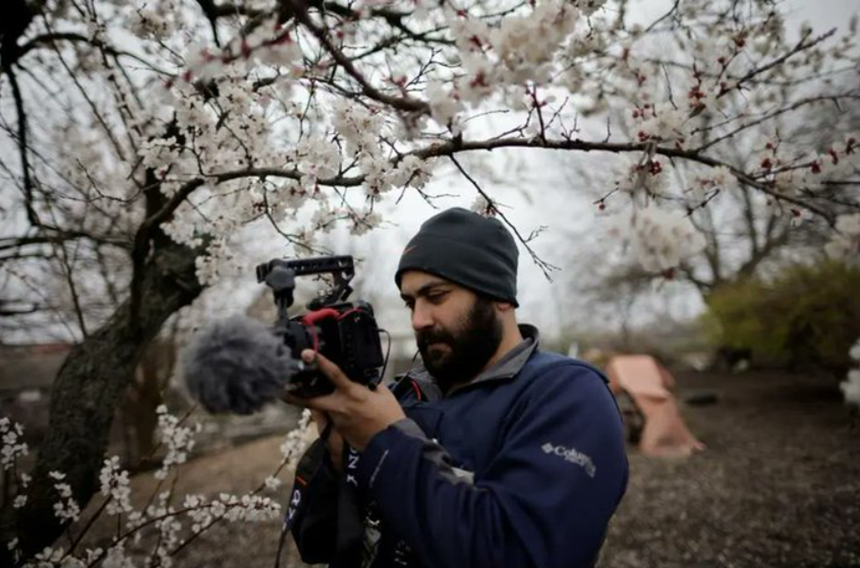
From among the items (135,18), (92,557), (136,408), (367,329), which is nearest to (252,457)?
(136,408)

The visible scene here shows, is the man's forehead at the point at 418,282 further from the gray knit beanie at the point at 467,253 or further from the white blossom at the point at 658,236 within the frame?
the white blossom at the point at 658,236

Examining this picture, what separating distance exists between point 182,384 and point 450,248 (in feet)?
2.91

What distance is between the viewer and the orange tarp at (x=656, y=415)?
8.00 m

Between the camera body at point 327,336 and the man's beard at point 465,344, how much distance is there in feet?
1.02

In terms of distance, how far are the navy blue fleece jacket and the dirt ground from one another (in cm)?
381

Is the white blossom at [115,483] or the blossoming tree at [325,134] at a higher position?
the blossoming tree at [325,134]

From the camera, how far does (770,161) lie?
71.7 inches

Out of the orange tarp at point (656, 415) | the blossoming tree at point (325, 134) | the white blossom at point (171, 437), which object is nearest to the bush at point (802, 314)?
the orange tarp at point (656, 415)

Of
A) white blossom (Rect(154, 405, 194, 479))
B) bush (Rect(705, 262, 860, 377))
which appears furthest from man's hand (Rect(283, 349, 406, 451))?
bush (Rect(705, 262, 860, 377))

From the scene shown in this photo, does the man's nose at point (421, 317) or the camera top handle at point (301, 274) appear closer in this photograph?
the camera top handle at point (301, 274)

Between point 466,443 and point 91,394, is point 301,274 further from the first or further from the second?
point 91,394

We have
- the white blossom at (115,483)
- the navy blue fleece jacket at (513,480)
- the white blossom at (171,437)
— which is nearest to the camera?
the navy blue fleece jacket at (513,480)

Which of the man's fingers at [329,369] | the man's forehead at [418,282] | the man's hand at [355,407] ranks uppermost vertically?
the man's forehead at [418,282]

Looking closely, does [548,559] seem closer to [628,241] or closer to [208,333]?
[628,241]
